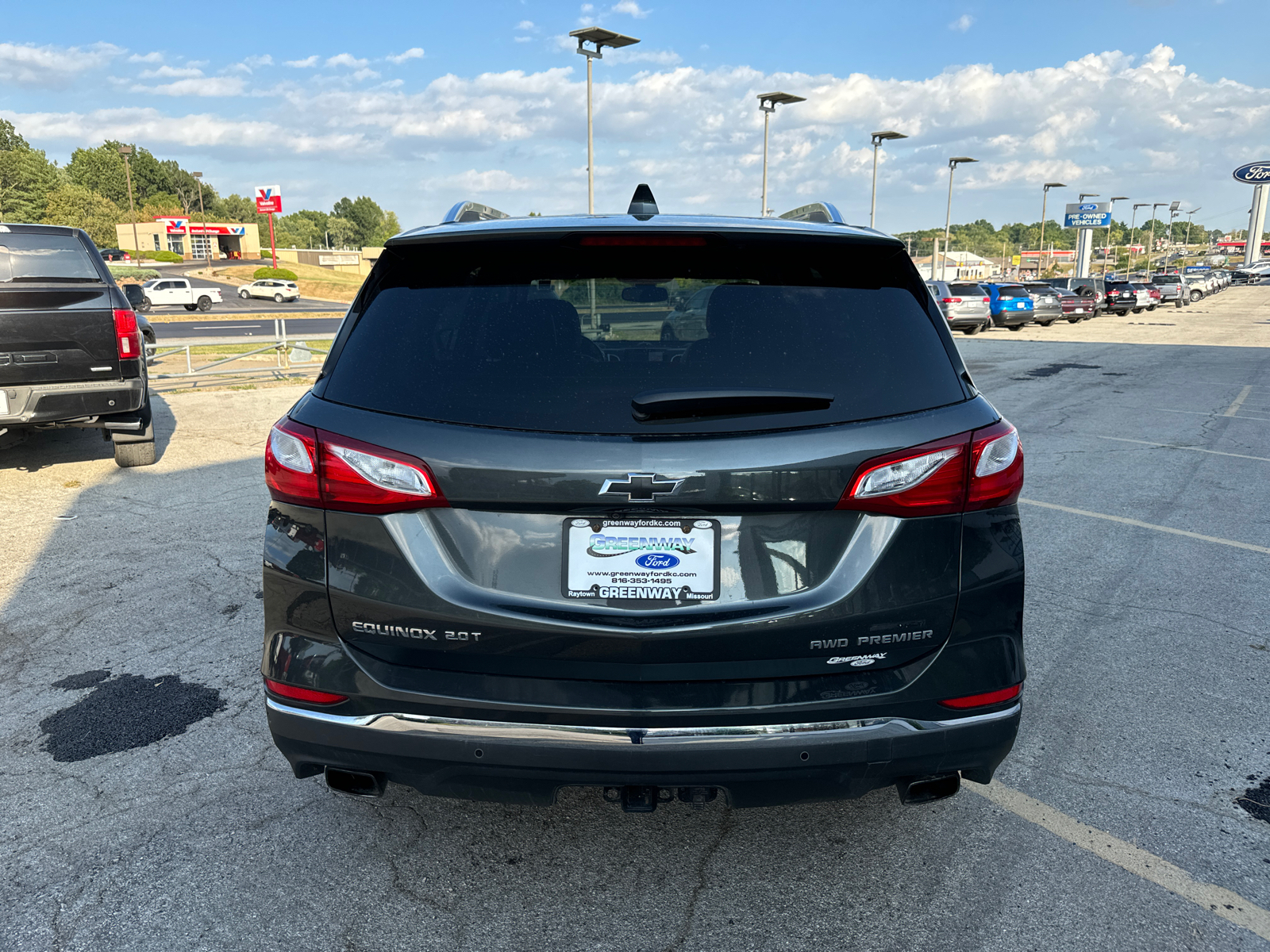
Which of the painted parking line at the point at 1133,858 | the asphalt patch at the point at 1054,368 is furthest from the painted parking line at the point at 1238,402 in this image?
the painted parking line at the point at 1133,858

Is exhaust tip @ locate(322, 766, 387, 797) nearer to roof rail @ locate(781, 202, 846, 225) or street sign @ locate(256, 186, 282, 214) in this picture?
roof rail @ locate(781, 202, 846, 225)

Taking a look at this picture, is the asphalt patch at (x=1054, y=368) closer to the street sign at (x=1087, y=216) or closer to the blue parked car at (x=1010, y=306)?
the blue parked car at (x=1010, y=306)

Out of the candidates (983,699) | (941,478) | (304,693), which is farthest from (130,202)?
(983,699)

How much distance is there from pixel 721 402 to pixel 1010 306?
114ft

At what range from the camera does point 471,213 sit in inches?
126

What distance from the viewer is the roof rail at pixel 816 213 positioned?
312 cm

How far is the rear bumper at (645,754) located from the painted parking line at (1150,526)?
487cm

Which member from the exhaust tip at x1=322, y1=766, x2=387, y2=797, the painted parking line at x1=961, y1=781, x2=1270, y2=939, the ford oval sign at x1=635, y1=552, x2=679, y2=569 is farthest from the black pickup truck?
the painted parking line at x1=961, y1=781, x2=1270, y2=939

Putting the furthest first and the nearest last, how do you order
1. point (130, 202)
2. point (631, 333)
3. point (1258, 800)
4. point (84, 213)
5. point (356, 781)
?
1. point (84, 213)
2. point (130, 202)
3. point (1258, 800)
4. point (631, 333)
5. point (356, 781)

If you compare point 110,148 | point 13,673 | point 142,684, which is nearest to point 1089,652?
point 142,684

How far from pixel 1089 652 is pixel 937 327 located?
2574 millimetres

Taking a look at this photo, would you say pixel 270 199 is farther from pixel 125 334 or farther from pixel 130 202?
pixel 125 334

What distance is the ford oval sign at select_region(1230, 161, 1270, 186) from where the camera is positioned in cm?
13562

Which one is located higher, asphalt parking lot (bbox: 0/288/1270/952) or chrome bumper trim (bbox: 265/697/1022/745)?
chrome bumper trim (bbox: 265/697/1022/745)
